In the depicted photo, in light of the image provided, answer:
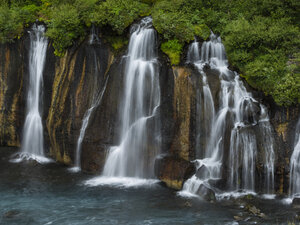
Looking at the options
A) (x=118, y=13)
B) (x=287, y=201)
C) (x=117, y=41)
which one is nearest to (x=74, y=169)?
(x=117, y=41)

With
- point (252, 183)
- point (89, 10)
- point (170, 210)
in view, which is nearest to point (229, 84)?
point (252, 183)

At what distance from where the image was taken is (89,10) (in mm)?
17953

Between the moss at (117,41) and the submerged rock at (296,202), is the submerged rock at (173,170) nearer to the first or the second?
the submerged rock at (296,202)

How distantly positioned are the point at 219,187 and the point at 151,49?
726cm

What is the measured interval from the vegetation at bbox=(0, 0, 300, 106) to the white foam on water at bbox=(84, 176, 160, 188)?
5728 millimetres

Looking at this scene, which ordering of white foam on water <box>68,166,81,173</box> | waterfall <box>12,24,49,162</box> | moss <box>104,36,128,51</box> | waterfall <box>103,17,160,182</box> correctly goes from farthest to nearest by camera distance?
waterfall <box>12,24,49,162</box>
moss <box>104,36,128,51</box>
white foam on water <box>68,166,81,173</box>
waterfall <box>103,17,160,182</box>

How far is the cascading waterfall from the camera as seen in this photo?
15.6 metres

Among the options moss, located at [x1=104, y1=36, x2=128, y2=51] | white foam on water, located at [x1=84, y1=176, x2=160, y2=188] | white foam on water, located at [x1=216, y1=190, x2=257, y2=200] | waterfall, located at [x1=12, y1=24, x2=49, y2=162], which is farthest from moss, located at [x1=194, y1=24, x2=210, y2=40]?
waterfall, located at [x1=12, y1=24, x2=49, y2=162]

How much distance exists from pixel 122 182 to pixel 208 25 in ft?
31.0

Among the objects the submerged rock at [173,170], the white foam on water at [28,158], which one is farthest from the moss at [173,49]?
the white foam on water at [28,158]

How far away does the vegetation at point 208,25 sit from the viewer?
14.6m

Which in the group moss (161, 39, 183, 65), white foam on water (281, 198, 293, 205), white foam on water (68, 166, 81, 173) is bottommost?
white foam on water (281, 198, 293, 205)

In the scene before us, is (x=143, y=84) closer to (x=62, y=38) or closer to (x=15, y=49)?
(x=62, y=38)

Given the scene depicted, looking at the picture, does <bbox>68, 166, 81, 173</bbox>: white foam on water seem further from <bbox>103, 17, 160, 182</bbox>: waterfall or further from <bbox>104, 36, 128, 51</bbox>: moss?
<bbox>104, 36, 128, 51</bbox>: moss
